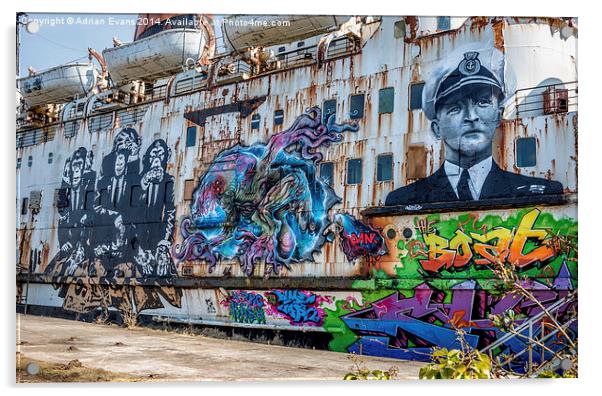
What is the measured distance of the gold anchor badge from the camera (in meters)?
11.2

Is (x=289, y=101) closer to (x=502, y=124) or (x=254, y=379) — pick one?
(x=502, y=124)

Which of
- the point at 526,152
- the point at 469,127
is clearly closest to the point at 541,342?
the point at 526,152

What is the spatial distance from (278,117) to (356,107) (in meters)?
1.56

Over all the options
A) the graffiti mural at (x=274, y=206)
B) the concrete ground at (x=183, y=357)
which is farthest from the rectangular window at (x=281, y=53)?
the concrete ground at (x=183, y=357)

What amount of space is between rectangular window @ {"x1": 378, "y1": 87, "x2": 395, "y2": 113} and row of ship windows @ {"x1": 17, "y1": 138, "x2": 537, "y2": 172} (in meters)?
0.82

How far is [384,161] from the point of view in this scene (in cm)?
1200

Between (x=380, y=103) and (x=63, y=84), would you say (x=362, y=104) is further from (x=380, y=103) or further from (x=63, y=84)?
(x=63, y=84)

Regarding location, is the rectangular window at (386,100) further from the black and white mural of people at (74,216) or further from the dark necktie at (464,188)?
the black and white mural of people at (74,216)

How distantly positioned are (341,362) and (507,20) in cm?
597

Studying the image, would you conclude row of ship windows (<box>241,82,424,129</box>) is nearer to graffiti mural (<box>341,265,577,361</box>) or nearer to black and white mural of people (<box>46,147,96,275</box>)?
graffiti mural (<box>341,265,577,361</box>)

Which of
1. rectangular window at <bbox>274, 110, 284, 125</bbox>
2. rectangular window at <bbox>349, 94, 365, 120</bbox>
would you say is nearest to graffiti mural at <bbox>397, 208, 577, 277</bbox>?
rectangular window at <bbox>349, 94, 365, 120</bbox>

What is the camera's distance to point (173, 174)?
14156 mm

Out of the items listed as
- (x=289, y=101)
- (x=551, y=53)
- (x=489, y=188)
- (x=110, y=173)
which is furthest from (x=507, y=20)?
(x=110, y=173)

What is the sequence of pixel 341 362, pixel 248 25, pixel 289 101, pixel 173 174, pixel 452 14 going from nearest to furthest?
pixel 452 14 < pixel 341 362 < pixel 248 25 < pixel 289 101 < pixel 173 174
